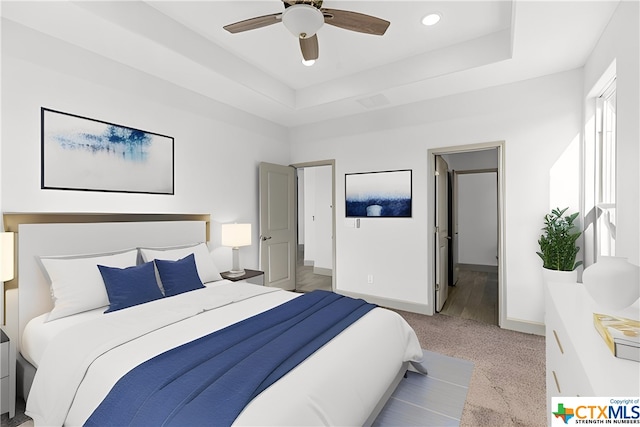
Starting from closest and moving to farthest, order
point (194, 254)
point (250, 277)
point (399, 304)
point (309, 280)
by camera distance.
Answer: point (194, 254) < point (250, 277) < point (399, 304) < point (309, 280)

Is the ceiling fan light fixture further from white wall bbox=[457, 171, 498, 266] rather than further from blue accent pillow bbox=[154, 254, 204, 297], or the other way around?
white wall bbox=[457, 171, 498, 266]

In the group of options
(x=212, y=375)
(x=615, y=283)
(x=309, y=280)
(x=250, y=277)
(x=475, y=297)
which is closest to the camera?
(x=615, y=283)

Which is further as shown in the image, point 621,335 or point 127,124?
point 127,124

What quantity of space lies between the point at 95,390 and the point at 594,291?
2.21 m

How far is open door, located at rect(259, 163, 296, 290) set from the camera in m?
4.43

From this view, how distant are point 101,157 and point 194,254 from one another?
1204 mm

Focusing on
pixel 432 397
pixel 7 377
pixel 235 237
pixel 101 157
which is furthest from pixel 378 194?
pixel 7 377

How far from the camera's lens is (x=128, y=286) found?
2291 mm

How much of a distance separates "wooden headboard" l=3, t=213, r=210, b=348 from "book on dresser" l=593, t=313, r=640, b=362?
326 cm

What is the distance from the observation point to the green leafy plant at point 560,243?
2.90 m

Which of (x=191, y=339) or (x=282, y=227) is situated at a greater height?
(x=282, y=227)

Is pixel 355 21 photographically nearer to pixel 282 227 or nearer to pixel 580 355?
pixel 580 355

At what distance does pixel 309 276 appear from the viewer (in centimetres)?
614

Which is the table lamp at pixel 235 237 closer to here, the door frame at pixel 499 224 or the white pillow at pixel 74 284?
the white pillow at pixel 74 284
